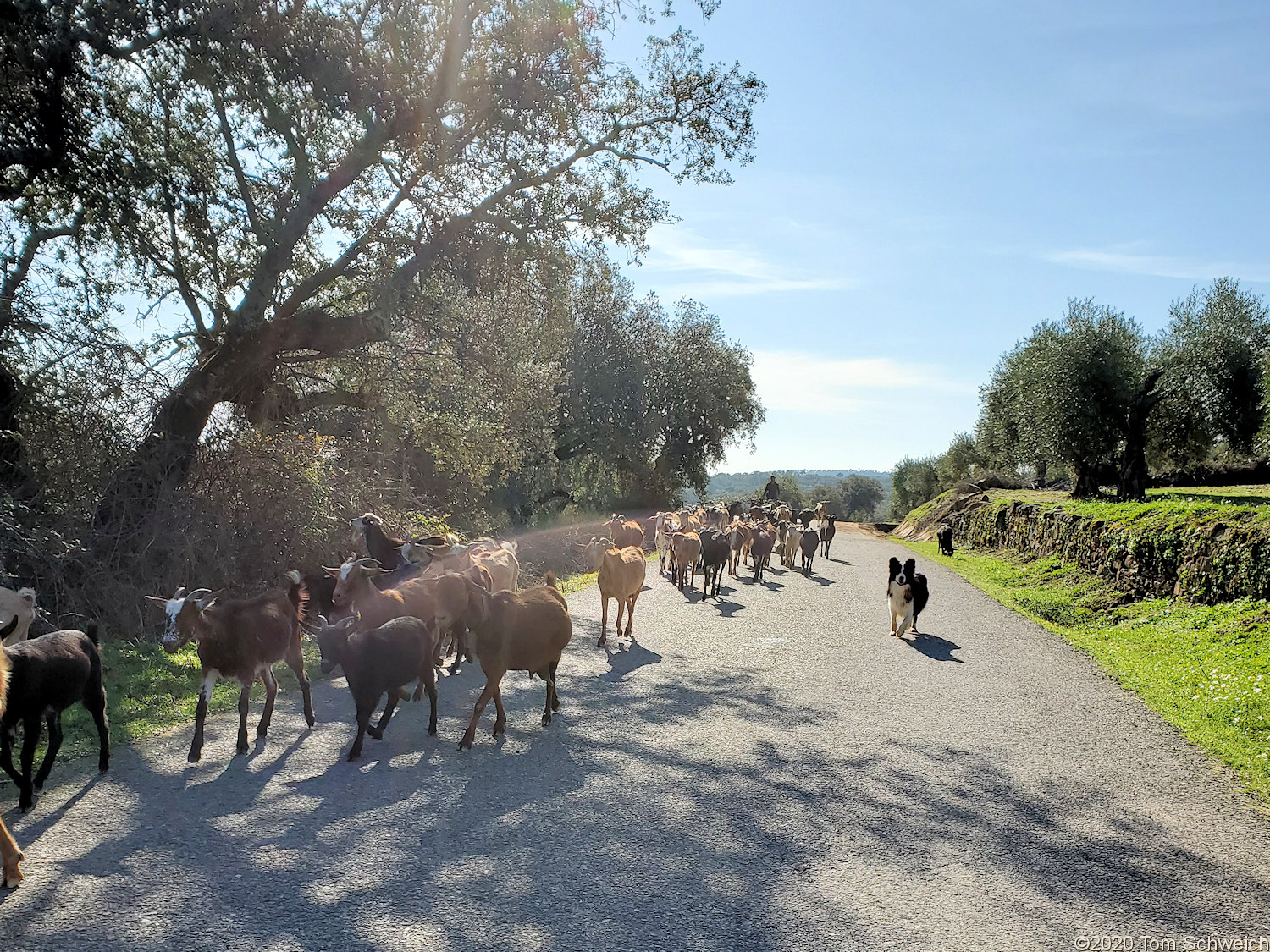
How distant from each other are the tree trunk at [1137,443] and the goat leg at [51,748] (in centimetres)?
3634

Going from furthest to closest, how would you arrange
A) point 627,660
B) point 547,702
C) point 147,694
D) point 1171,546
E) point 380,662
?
1. point 1171,546
2. point 627,660
3. point 147,694
4. point 547,702
5. point 380,662

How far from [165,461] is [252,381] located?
2827mm

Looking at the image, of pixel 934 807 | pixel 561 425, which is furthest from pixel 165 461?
pixel 561 425

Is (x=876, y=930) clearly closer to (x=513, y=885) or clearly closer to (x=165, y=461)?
(x=513, y=885)

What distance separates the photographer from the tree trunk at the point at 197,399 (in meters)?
12.1

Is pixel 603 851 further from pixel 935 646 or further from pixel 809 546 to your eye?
pixel 809 546

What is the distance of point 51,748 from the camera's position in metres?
6.01

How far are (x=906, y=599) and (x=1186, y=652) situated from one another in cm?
420

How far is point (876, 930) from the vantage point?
433 centimetres

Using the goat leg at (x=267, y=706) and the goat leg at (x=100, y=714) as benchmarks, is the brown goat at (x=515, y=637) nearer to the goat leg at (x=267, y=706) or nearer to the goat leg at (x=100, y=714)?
the goat leg at (x=267, y=706)

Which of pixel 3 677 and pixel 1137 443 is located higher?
pixel 1137 443

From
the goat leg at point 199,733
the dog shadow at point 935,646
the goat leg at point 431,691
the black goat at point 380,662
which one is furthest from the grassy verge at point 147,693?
the dog shadow at point 935,646

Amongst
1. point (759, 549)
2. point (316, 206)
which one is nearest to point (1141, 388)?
point (759, 549)

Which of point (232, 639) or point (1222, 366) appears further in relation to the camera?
point (1222, 366)
